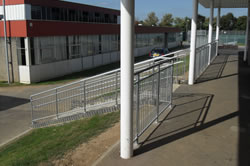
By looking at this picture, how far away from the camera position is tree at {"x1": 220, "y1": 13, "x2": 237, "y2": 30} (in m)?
79.6

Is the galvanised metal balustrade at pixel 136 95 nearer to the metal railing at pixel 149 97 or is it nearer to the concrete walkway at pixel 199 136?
the metal railing at pixel 149 97

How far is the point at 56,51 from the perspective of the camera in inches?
796

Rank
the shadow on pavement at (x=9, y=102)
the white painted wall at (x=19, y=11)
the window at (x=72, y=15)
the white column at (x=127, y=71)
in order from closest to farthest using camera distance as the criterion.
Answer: the white column at (x=127, y=71)
the shadow on pavement at (x=9, y=102)
the white painted wall at (x=19, y=11)
the window at (x=72, y=15)

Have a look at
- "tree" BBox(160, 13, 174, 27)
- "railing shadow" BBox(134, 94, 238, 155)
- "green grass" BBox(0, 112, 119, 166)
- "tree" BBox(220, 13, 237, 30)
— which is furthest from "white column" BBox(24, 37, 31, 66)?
"tree" BBox(220, 13, 237, 30)

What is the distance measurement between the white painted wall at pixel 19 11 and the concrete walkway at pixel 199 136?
14.4m

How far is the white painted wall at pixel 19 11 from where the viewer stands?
18.4m

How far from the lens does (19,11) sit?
60.6 feet

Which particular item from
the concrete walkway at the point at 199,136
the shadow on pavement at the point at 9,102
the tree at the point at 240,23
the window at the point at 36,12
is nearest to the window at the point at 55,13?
the window at the point at 36,12

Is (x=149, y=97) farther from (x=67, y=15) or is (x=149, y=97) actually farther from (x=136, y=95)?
(x=67, y=15)

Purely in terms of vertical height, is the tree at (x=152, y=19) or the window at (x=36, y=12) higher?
the tree at (x=152, y=19)

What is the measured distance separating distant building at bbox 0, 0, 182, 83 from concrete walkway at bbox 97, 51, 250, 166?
502 inches

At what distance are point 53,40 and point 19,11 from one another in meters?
3.04

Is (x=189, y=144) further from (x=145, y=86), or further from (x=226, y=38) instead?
(x=226, y=38)

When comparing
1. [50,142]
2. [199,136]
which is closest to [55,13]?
[50,142]
